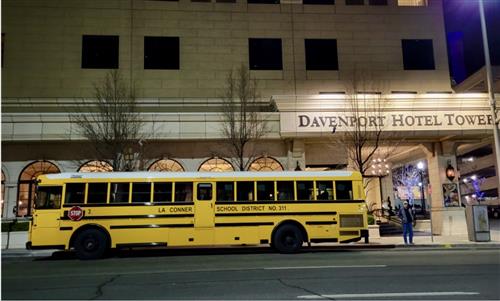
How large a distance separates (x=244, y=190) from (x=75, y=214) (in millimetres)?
6161

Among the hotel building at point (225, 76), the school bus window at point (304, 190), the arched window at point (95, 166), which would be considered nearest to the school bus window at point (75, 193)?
the arched window at point (95, 166)

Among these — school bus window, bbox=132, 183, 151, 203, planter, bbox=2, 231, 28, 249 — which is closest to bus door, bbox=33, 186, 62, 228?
school bus window, bbox=132, 183, 151, 203

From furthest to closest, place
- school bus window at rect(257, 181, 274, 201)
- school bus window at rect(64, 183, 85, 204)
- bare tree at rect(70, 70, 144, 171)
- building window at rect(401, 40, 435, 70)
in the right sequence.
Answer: building window at rect(401, 40, 435, 70), bare tree at rect(70, 70, 144, 171), school bus window at rect(257, 181, 274, 201), school bus window at rect(64, 183, 85, 204)

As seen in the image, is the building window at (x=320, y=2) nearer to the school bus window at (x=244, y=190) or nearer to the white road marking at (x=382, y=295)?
the school bus window at (x=244, y=190)

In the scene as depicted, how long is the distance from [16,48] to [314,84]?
17.9 meters

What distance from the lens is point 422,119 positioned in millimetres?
24094

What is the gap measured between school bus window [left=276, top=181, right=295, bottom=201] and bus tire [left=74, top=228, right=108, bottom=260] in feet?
21.5

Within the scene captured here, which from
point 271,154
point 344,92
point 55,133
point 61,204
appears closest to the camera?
point 61,204

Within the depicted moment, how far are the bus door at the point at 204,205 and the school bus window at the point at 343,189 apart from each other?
4799mm

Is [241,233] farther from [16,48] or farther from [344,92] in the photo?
[16,48]

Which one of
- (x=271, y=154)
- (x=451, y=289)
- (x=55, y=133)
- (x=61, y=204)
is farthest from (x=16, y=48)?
(x=451, y=289)

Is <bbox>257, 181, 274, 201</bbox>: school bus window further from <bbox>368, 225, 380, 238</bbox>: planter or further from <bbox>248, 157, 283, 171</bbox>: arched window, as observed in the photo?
<bbox>248, 157, 283, 171</bbox>: arched window

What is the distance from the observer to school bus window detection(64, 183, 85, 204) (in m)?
16.1

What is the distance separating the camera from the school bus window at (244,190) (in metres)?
16.7
